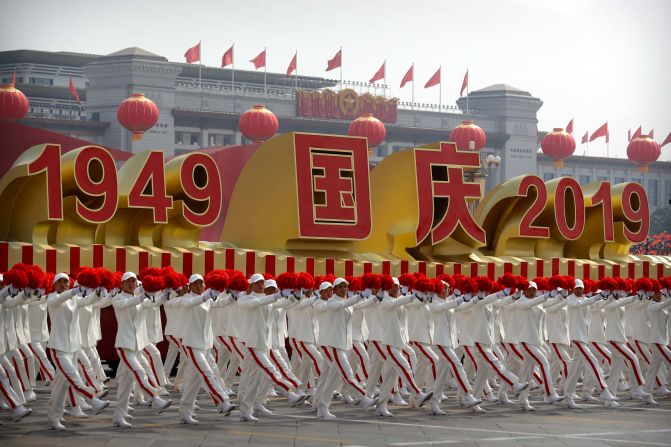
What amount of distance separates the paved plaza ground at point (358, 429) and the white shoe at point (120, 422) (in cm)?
15

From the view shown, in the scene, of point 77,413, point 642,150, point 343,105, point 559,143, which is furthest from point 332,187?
point 343,105

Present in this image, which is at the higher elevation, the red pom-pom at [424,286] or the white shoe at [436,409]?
the red pom-pom at [424,286]

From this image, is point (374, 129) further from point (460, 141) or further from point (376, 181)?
point (376, 181)

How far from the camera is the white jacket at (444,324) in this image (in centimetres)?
1714

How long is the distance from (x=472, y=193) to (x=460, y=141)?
98.7 feet

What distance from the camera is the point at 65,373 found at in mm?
14234

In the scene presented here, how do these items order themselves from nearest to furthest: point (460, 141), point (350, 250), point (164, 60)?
point (350, 250) < point (460, 141) < point (164, 60)

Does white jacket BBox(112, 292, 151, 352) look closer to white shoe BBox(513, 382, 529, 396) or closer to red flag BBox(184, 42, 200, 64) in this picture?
white shoe BBox(513, 382, 529, 396)

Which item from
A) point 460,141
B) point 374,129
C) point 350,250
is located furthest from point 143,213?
point 460,141

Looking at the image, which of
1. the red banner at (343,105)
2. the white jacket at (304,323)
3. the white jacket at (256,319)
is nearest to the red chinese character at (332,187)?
the white jacket at (304,323)

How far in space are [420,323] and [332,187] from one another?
265 inches

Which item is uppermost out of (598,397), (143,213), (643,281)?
(143,213)

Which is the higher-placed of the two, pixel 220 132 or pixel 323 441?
pixel 220 132

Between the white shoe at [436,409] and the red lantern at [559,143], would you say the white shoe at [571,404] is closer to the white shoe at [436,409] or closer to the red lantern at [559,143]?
the white shoe at [436,409]
